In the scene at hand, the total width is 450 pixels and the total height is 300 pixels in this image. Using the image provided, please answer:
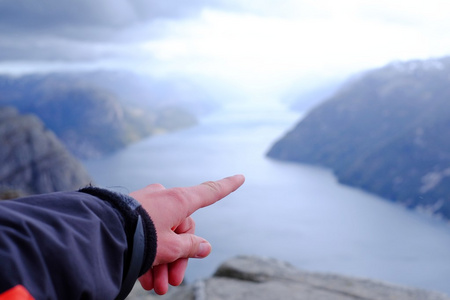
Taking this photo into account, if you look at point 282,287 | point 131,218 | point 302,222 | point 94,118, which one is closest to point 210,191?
point 131,218

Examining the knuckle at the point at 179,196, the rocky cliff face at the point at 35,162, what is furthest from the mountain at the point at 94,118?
the knuckle at the point at 179,196

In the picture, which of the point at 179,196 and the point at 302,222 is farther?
the point at 302,222

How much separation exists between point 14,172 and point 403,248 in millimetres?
62006

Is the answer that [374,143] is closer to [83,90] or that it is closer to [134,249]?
[134,249]

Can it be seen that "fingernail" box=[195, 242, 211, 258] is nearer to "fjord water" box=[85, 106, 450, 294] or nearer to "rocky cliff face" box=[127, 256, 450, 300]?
"rocky cliff face" box=[127, 256, 450, 300]

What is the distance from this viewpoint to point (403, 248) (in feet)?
155

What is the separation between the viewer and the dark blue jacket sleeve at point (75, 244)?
0.84 m

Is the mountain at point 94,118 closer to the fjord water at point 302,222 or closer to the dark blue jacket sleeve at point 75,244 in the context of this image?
the fjord water at point 302,222

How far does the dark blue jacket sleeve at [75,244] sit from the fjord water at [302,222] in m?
27.6

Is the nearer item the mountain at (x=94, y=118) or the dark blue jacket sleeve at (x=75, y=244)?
the dark blue jacket sleeve at (x=75, y=244)

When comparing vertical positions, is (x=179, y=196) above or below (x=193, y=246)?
above

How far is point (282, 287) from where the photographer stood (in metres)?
4.29

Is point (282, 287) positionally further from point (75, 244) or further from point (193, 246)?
point (75, 244)

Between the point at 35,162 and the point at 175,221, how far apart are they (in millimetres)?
77989
